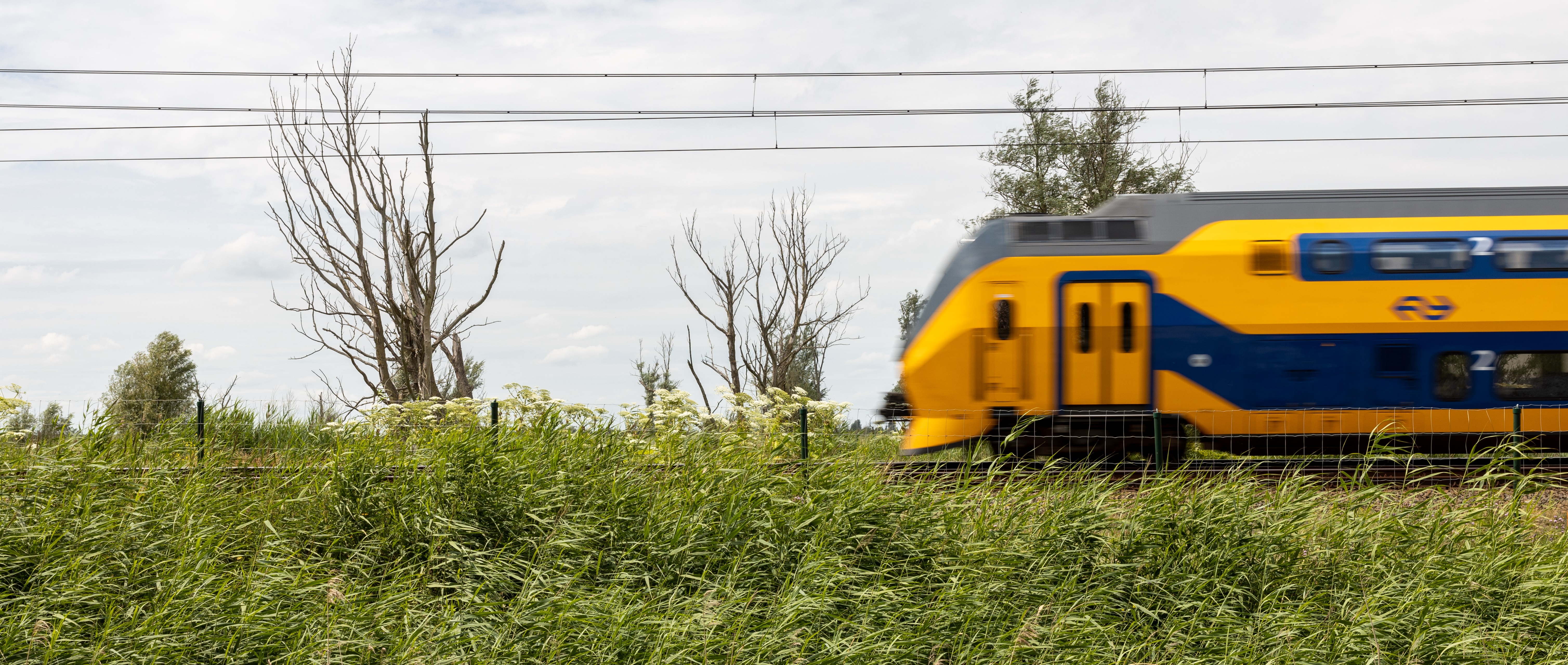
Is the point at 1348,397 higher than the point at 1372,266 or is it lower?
lower

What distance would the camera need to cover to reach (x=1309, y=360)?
11.0 m

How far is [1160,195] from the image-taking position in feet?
36.6

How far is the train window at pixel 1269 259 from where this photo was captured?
10.9 meters

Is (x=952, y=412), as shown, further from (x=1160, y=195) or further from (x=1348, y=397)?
(x=1348, y=397)

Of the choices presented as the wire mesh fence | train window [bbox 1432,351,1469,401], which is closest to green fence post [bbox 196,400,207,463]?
the wire mesh fence

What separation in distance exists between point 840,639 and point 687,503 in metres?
1.68

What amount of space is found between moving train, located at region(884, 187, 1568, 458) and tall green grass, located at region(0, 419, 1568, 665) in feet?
9.36

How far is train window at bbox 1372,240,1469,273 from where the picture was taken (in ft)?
35.9

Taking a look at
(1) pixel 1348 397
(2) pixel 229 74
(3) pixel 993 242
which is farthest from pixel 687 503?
(2) pixel 229 74

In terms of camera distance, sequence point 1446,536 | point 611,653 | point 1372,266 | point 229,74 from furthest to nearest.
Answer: point 229,74
point 1372,266
point 1446,536
point 611,653

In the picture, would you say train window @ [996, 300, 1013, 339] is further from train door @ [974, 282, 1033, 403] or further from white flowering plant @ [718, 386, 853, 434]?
white flowering plant @ [718, 386, 853, 434]

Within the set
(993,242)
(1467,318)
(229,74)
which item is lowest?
(1467,318)

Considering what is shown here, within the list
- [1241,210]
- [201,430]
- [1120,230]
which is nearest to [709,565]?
[201,430]

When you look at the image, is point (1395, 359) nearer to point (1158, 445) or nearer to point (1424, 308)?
point (1424, 308)
